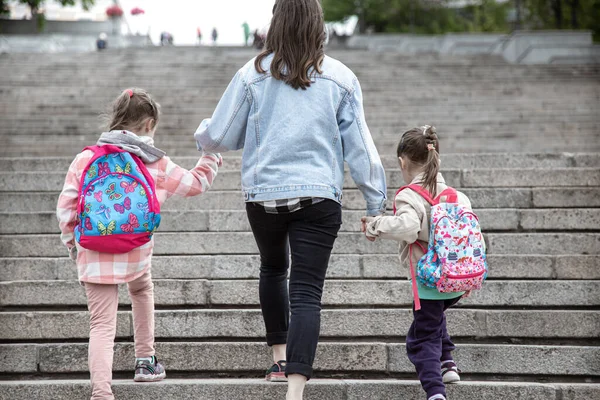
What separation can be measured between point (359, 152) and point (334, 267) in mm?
1916

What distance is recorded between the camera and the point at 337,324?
4477 mm

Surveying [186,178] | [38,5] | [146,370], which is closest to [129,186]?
[186,178]

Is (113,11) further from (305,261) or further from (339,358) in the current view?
(305,261)

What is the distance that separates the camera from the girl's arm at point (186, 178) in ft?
12.4

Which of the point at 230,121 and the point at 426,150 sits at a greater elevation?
the point at 230,121

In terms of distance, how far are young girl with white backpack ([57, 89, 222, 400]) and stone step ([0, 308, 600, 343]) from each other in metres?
0.82

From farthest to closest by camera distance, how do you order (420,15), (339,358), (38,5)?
Answer: (420,15)
(38,5)
(339,358)

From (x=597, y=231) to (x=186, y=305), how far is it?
3.15 m

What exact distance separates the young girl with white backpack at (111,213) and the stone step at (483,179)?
9.00 feet

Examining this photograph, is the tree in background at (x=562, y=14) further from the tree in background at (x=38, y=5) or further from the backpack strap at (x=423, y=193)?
the backpack strap at (x=423, y=193)

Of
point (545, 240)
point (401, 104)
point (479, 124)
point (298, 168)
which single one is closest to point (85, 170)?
point (298, 168)

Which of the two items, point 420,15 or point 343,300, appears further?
point 420,15

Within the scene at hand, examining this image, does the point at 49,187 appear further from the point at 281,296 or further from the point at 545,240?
the point at 545,240

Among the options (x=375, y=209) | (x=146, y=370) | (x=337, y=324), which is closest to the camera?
(x=375, y=209)
